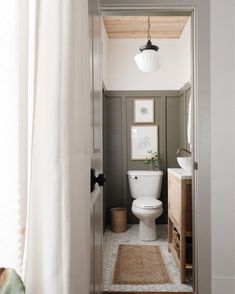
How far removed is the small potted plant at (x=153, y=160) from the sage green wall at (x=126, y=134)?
0.07 metres

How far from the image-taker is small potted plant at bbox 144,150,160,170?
3.97 meters

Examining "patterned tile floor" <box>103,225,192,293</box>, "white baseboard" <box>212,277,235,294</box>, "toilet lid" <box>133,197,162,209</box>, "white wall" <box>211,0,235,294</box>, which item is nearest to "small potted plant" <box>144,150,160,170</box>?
"toilet lid" <box>133,197,162,209</box>

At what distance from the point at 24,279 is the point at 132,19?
3.33 metres

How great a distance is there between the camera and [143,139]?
159 inches

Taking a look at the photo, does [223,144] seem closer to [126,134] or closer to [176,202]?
[176,202]

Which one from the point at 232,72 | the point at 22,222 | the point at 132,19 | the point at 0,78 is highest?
the point at 132,19

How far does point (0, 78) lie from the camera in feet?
2.13

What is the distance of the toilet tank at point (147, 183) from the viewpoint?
149 inches

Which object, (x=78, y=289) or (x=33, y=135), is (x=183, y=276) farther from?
(x=33, y=135)

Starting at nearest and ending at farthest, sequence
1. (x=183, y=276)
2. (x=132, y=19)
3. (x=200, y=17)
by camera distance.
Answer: (x=200, y=17), (x=183, y=276), (x=132, y=19)

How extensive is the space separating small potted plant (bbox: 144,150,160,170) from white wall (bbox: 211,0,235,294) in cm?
189

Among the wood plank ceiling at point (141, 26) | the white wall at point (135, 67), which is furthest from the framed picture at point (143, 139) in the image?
the wood plank ceiling at point (141, 26)

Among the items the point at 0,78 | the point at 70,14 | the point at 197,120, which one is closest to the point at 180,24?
the point at 197,120

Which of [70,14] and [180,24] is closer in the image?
[70,14]
